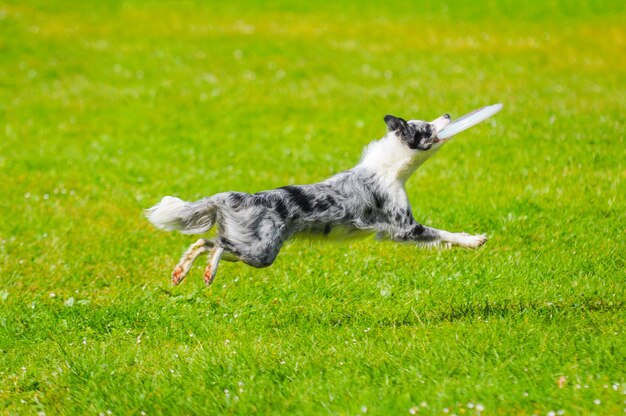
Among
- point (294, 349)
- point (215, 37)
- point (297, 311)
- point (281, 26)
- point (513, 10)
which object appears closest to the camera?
point (294, 349)

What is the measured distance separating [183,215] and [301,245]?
167 cm

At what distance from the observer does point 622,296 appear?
7.82 metres

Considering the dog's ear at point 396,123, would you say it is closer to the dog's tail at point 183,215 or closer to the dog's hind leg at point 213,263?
the dog's tail at point 183,215

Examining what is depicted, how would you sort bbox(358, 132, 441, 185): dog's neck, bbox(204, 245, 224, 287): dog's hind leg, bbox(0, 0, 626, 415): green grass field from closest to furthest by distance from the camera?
bbox(0, 0, 626, 415): green grass field, bbox(204, 245, 224, 287): dog's hind leg, bbox(358, 132, 441, 185): dog's neck

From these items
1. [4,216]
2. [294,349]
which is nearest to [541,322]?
[294,349]

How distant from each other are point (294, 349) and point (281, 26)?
20472mm

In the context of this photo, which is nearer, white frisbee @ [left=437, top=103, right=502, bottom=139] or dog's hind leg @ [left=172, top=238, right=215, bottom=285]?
dog's hind leg @ [left=172, top=238, right=215, bottom=285]

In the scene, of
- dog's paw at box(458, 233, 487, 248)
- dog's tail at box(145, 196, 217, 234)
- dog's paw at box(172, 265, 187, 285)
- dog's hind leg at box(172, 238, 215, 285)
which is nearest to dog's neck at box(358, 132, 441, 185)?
dog's paw at box(458, 233, 487, 248)

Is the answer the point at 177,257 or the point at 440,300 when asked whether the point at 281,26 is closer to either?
the point at 177,257

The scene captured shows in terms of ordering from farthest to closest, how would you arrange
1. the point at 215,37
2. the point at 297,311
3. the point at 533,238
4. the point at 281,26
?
the point at 281,26, the point at 215,37, the point at 533,238, the point at 297,311

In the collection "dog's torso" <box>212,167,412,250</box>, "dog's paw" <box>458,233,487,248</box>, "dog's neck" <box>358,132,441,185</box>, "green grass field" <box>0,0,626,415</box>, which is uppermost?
"dog's neck" <box>358,132,441,185</box>

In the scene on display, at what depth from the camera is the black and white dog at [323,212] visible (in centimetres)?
689

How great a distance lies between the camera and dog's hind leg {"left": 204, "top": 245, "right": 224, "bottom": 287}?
6.75 meters

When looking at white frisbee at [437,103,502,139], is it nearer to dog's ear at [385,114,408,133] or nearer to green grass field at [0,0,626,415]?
dog's ear at [385,114,408,133]
